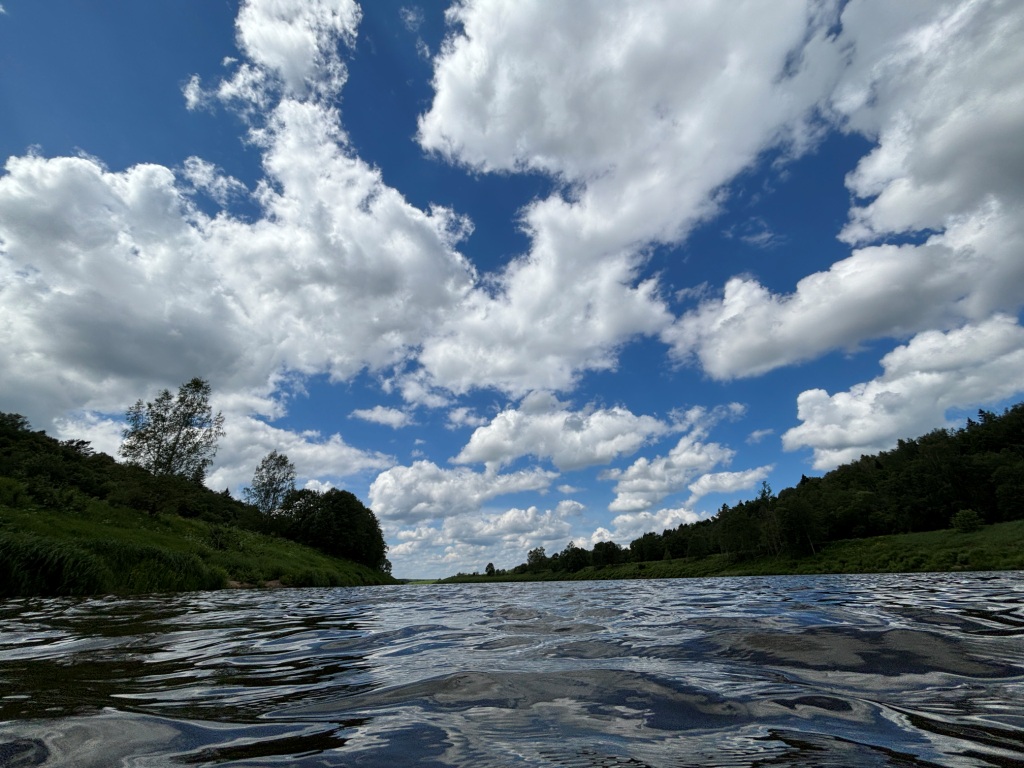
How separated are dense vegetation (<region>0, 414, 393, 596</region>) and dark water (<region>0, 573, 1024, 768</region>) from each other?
1204 cm

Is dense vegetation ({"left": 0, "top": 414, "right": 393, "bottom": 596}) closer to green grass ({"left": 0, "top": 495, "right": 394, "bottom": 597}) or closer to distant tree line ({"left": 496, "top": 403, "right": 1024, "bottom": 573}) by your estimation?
green grass ({"left": 0, "top": 495, "right": 394, "bottom": 597})

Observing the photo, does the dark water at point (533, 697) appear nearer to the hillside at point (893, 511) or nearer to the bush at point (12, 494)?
the bush at point (12, 494)

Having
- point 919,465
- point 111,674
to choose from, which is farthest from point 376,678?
point 919,465

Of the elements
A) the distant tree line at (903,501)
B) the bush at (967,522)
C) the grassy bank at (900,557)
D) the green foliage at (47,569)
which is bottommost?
the green foliage at (47,569)

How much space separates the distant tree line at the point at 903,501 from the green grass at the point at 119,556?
105832 millimetres

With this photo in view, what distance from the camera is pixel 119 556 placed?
19.5 metres

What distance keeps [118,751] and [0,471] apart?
41567 mm

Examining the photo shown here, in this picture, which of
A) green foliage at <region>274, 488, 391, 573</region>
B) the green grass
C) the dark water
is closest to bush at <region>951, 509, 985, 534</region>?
green foliage at <region>274, 488, 391, 573</region>

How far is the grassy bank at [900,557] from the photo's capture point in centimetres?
6956

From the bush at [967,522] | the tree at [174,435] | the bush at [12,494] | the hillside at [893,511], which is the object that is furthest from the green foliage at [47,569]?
the bush at [967,522]

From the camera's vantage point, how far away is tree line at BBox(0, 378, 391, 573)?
33416 mm

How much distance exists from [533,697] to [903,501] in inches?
5584

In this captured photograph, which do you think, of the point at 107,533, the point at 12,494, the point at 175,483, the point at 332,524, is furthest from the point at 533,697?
the point at 332,524

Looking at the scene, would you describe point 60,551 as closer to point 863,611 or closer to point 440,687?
point 440,687
